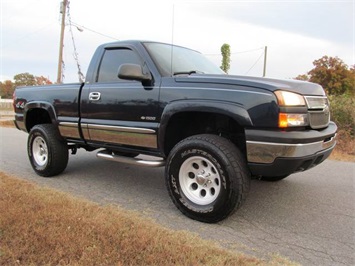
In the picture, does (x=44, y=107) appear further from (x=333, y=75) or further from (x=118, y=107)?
(x=333, y=75)

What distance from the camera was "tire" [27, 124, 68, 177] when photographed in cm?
509

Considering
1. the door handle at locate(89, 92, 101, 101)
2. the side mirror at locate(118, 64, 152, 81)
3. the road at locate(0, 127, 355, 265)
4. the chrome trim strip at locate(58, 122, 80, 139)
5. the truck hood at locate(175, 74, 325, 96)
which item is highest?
the side mirror at locate(118, 64, 152, 81)

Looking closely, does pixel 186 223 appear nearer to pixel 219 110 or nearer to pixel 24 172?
pixel 219 110

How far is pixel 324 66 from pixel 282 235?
38.0 m

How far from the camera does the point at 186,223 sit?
134 inches

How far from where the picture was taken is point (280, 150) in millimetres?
2982

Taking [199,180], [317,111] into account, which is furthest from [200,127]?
[317,111]

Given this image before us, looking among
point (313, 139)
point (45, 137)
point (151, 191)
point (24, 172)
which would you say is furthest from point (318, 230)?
point (24, 172)

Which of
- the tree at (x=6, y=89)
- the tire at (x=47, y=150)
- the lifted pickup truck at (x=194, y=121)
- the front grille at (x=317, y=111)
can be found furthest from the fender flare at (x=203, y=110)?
the tree at (x=6, y=89)

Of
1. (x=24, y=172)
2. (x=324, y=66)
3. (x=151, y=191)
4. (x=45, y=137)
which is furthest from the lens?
(x=324, y=66)

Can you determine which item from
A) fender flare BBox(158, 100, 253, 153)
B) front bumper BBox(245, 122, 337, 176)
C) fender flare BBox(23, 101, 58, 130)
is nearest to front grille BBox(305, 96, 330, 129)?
front bumper BBox(245, 122, 337, 176)

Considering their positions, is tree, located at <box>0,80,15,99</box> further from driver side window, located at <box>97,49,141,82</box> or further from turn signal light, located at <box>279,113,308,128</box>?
turn signal light, located at <box>279,113,308,128</box>

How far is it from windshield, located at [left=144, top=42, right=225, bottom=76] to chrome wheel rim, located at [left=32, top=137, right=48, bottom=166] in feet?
8.32

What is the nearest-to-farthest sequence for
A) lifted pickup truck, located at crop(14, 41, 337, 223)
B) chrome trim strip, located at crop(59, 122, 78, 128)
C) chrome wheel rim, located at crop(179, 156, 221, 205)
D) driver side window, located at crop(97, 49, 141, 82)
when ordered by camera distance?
lifted pickup truck, located at crop(14, 41, 337, 223)
chrome wheel rim, located at crop(179, 156, 221, 205)
driver side window, located at crop(97, 49, 141, 82)
chrome trim strip, located at crop(59, 122, 78, 128)
